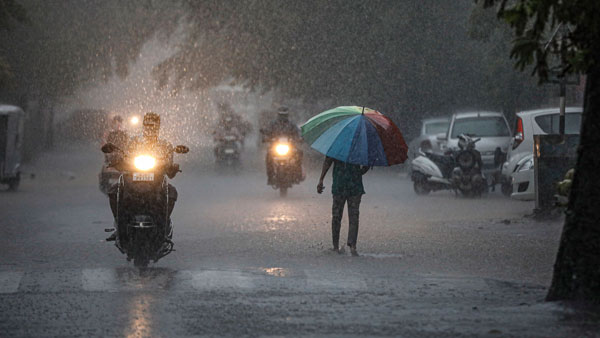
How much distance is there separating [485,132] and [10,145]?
1043cm

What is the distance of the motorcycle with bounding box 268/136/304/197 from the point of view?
22.8 meters

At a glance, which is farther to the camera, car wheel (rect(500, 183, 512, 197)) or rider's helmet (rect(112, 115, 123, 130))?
car wheel (rect(500, 183, 512, 197))

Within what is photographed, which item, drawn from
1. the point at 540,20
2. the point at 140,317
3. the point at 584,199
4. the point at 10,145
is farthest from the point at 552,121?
the point at 140,317

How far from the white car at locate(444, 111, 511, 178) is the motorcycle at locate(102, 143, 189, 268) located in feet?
48.0

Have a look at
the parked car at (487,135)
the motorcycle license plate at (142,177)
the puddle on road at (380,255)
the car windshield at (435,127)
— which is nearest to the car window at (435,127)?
the car windshield at (435,127)

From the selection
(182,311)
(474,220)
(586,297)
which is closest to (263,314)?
(182,311)

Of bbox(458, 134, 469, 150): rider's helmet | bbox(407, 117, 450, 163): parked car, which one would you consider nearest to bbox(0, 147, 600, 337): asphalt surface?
bbox(458, 134, 469, 150): rider's helmet

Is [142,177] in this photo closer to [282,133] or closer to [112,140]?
[112,140]

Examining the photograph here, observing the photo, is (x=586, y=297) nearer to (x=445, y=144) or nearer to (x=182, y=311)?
(x=182, y=311)

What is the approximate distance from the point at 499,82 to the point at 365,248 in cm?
1875

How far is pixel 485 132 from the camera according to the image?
26.4 meters

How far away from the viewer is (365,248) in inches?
551

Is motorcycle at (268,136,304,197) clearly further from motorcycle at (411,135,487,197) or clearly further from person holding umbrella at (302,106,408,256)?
person holding umbrella at (302,106,408,256)

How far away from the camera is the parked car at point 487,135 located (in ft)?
83.5
